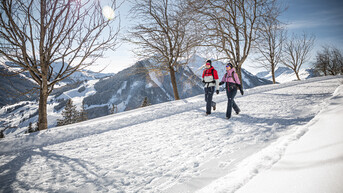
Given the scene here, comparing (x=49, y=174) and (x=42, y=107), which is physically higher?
(x=42, y=107)

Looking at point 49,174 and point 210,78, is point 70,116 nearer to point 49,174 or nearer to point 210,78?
point 49,174

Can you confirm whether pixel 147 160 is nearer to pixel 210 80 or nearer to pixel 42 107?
pixel 210 80

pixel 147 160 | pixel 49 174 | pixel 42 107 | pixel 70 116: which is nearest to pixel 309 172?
pixel 147 160

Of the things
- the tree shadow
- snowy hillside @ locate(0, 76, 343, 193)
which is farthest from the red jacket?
the tree shadow

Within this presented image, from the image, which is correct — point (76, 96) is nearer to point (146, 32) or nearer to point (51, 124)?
point (51, 124)

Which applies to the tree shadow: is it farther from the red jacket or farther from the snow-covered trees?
the snow-covered trees

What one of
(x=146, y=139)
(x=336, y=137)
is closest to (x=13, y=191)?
(x=146, y=139)

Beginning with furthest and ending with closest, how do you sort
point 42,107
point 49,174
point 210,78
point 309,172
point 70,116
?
point 70,116 < point 42,107 < point 210,78 < point 49,174 < point 309,172

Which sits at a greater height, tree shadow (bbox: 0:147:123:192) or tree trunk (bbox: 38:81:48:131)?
tree trunk (bbox: 38:81:48:131)

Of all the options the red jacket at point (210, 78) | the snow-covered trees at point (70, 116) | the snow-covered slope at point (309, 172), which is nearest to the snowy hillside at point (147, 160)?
the snow-covered slope at point (309, 172)

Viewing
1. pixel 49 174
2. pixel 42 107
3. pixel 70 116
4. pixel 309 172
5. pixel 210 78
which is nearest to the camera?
pixel 309 172

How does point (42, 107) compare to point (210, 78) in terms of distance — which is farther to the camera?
point (42, 107)

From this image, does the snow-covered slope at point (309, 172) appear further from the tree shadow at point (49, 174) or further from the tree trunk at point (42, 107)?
the tree trunk at point (42, 107)

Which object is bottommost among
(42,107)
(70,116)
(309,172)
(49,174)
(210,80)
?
(70,116)
